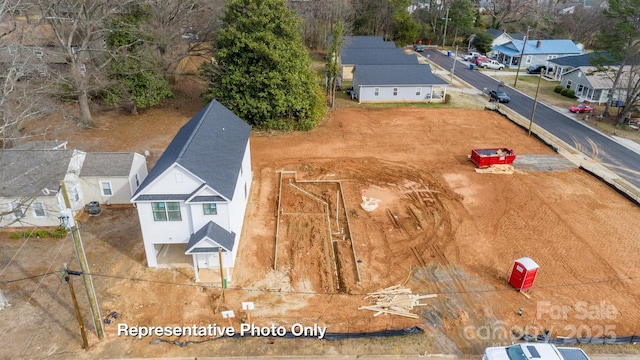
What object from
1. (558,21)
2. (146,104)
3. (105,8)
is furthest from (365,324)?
(558,21)

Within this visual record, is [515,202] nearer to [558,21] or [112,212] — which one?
[112,212]


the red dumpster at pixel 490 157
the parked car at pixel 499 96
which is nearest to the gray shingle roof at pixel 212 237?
the red dumpster at pixel 490 157

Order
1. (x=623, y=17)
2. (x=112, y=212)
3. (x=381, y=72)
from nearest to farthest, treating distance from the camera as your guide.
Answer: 1. (x=112, y=212)
2. (x=623, y=17)
3. (x=381, y=72)

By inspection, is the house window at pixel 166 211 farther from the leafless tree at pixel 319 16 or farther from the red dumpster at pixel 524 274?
the leafless tree at pixel 319 16

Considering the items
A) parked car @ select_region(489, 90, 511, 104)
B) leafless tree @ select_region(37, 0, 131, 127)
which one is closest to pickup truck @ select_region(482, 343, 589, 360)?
leafless tree @ select_region(37, 0, 131, 127)

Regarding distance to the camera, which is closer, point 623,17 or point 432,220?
point 432,220

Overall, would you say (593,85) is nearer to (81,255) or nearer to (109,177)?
(109,177)
